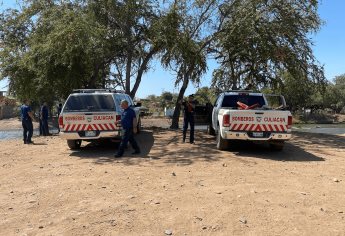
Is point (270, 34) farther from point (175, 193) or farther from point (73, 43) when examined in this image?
point (175, 193)

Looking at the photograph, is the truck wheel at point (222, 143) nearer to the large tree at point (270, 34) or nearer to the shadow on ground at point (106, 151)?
the shadow on ground at point (106, 151)

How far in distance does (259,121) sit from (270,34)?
636 centimetres

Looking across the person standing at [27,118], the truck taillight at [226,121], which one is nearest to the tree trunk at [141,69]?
the person standing at [27,118]

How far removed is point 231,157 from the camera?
11.7m

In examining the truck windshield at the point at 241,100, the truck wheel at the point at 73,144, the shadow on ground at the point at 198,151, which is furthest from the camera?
the truck windshield at the point at 241,100

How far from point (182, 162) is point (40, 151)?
5.62 meters

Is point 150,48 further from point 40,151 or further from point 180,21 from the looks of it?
point 40,151

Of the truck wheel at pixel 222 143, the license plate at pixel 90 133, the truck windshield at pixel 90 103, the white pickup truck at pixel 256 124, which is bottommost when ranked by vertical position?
the truck wheel at pixel 222 143

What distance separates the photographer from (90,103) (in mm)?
13258

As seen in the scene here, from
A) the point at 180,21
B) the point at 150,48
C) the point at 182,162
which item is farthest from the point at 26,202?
the point at 150,48

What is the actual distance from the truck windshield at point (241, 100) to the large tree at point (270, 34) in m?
3.54

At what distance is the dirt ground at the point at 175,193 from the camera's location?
570 cm

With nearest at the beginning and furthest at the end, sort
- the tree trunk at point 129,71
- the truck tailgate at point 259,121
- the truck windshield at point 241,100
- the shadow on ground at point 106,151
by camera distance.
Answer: the shadow on ground at point 106,151 → the truck tailgate at point 259,121 → the truck windshield at point 241,100 → the tree trunk at point 129,71

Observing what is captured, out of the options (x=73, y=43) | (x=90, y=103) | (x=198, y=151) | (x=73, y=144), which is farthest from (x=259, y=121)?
(x=73, y=43)
